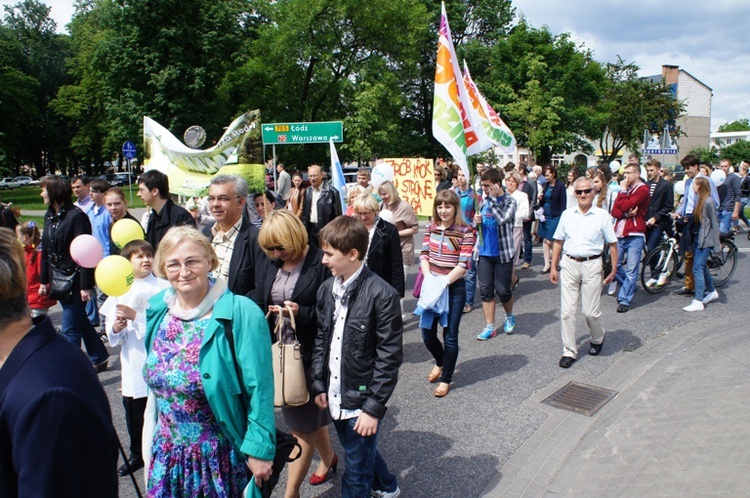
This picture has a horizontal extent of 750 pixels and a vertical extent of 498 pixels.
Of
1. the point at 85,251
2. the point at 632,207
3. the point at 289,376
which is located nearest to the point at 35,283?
the point at 85,251

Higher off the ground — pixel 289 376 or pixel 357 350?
pixel 357 350

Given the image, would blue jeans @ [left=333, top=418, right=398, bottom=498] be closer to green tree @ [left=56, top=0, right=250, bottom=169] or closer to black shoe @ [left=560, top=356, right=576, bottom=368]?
black shoe @ [left=560, top=356, right=576, bottom=368]

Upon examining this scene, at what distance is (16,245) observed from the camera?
1654 millimetres

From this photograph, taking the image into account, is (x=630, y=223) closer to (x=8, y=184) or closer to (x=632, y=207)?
(x=632, y=207)

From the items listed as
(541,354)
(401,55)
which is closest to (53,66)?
(401,55)

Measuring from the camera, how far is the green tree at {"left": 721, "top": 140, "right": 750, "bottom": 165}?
52.1m

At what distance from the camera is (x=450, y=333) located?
5109 mm

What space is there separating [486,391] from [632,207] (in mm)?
4224

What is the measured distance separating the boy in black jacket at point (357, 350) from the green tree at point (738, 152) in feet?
191

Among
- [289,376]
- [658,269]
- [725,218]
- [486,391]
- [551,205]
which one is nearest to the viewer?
[289,376]

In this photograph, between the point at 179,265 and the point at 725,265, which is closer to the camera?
the point at 179,265

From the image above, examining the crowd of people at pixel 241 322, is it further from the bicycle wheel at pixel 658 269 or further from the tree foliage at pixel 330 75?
the tree foliage at pixel 330 75

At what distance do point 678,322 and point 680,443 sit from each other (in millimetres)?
3534

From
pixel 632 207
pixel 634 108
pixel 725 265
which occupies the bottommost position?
pixel 725 265
